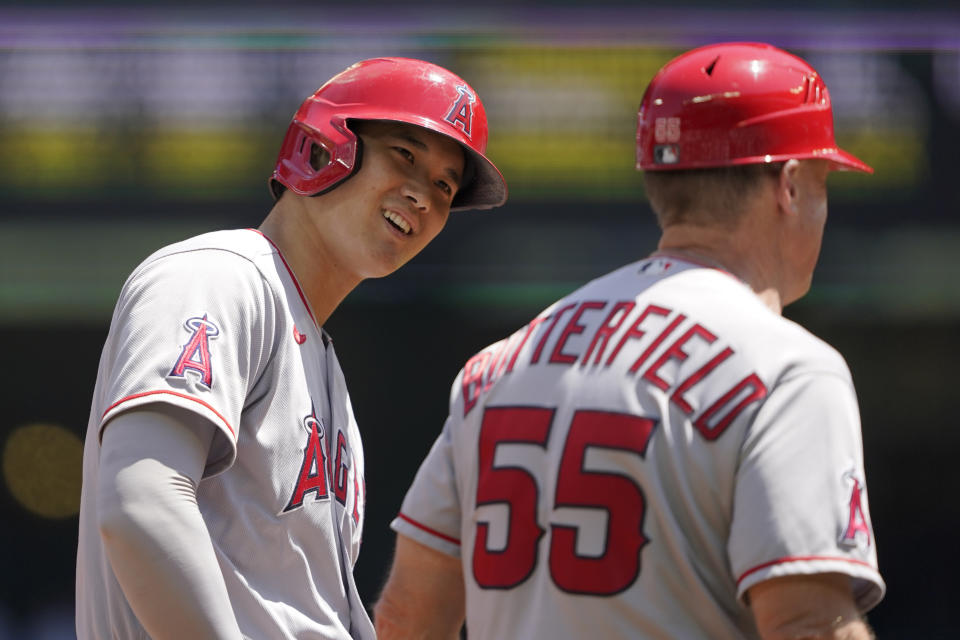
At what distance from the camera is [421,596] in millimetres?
2084

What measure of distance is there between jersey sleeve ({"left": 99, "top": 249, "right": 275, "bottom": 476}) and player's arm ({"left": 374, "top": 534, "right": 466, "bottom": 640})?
35 cm

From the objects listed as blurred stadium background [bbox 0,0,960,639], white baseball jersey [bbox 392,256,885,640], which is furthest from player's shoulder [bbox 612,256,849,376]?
blurred stadium background [bbox 0,0,960,639]

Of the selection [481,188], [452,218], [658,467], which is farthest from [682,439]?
[452,218]

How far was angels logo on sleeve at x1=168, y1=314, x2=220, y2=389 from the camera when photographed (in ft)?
A: 6.80

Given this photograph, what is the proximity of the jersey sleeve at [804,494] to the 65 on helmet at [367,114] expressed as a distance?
117cm

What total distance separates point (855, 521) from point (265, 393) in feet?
3.56

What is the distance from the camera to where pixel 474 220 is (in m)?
6.95

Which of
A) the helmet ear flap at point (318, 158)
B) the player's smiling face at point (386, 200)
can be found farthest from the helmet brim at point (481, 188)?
the helmet ear flap at point (318, 158)

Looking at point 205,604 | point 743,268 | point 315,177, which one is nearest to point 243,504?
point 205,604

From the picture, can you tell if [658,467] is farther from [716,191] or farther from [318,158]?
[318,158]

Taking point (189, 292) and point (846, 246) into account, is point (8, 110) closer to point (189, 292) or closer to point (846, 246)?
point (846, 246)

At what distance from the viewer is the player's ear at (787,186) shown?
1971 millimetres

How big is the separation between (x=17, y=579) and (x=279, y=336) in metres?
5.24

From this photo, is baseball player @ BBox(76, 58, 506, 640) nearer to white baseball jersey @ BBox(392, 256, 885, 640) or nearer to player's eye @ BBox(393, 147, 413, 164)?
player's eye @ BBox(393, 147, 413, 164)
